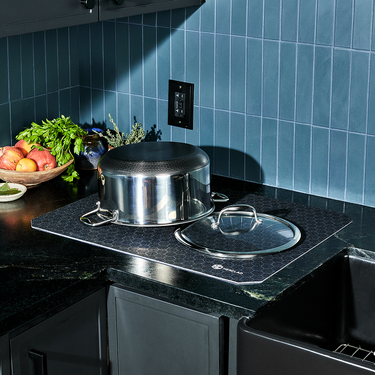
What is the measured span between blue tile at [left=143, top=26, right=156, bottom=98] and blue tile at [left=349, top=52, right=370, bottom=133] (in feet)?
2.11

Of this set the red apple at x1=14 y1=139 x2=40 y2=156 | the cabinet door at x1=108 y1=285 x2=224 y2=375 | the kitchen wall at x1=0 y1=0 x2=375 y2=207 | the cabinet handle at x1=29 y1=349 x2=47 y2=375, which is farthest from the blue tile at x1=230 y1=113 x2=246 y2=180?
the cabinet handle at x1=29 y1=349 x2=47 y2=375

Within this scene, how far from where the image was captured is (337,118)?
1769 mm

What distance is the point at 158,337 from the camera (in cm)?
141

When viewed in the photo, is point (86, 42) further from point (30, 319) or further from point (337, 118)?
point (30, 319)

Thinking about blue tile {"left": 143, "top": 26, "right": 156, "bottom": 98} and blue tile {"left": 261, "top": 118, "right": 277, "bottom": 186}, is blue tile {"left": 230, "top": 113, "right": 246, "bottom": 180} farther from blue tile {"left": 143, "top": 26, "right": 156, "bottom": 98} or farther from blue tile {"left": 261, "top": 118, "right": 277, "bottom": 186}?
blue tile {"left": 143, "top": 26, "right": 156, "bottom": 98}

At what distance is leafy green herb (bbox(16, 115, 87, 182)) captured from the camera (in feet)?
6.37

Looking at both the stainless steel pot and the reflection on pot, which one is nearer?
the stainless steel pot

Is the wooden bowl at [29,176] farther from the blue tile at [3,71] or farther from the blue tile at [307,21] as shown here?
the blue tile at [307,21]

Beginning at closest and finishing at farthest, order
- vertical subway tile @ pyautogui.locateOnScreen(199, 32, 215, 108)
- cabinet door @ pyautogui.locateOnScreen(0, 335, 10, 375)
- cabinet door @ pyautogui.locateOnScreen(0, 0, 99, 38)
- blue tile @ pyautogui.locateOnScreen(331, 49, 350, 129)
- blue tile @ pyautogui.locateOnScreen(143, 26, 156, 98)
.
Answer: cabinet door @ pyautogui.locateOnScreen(0, 335, 10, 375) < cabinet door @ pyautogui.locateOnScreen(0, 0, 99, 38) < blue tile @ pyautogui.locateOnScreen(331, 49, 350, 129) < vertical subway tile @ pyautogui.locateOnScreen(199, 32, 215, 108) < blue tile @ pyautogui.locateOnScreen(143, 26, 156, 98)

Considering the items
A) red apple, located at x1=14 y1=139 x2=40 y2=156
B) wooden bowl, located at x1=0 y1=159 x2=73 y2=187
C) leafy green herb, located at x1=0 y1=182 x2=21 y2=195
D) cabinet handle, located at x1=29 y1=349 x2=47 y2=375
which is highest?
red apple, located at x1=14 y1=139 x2=40 y2=156

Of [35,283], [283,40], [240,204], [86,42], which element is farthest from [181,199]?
[86,42]

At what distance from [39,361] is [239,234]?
560 mm

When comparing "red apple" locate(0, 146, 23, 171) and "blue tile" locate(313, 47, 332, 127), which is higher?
"blue tile" locate(313, 47, 332, 127)

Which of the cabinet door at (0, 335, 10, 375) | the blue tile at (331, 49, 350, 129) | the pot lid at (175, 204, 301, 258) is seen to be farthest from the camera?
the blue tile at (331, 49, 350, 129)
